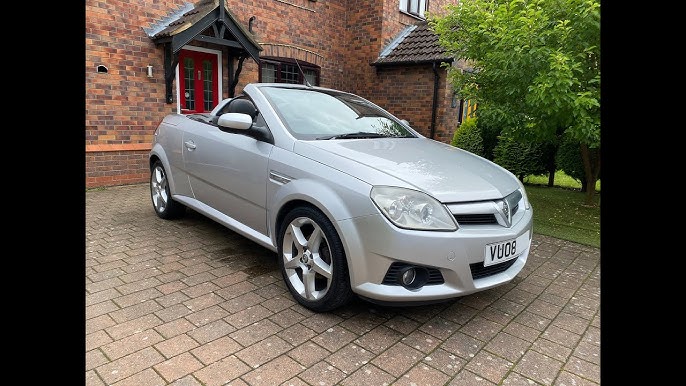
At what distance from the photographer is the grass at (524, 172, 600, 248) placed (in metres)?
5.27

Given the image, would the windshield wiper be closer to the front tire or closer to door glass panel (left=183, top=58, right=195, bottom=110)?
the front tire

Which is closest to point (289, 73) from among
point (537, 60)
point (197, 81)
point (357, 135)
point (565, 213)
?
point (197, 81)

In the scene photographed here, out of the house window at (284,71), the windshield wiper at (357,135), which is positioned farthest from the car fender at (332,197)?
the house window at (284,71)

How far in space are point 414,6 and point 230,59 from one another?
20.6 feet

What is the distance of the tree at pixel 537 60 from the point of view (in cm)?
468

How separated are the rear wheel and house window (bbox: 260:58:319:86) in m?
5.25

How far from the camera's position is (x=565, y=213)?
6.43m

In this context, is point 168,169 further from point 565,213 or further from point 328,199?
point 565,213

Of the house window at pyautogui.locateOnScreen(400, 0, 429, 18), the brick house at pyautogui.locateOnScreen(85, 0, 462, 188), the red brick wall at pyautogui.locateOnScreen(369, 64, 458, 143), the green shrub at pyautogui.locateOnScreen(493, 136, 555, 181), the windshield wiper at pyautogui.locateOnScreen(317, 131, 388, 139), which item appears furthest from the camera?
the house window at pyautogui.locateOnScreen(400, 0, 429, 18)

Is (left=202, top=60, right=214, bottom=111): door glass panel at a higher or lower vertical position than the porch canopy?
lower

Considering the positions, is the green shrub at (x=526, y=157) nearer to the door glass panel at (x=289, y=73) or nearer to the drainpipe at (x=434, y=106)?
the drainpipe at (x=434, y=106)

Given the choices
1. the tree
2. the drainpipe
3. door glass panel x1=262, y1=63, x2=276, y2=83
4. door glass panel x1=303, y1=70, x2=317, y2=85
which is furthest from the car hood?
Answer: door glass panel x1=303, y1=70, x2=317, y2=85
